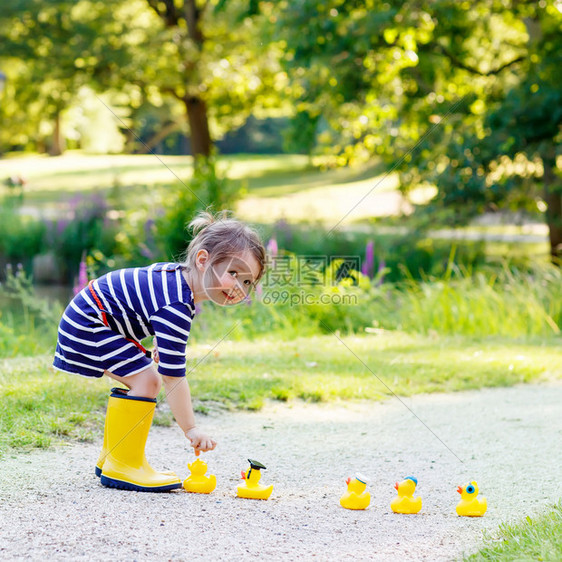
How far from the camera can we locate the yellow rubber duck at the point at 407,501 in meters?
2.89

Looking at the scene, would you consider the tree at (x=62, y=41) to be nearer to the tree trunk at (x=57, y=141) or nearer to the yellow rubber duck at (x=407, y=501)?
the yellow rubber duck at (x=407, y=501)

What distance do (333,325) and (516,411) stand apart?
94.5 inches

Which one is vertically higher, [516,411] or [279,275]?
[279,275]

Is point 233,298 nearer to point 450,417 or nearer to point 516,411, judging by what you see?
point 450,417

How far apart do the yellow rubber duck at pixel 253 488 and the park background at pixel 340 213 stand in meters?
1.02

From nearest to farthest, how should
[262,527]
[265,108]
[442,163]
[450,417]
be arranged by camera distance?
[262,527] → [450,417] → [442,163] → [265,108]

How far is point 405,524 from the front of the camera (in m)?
2.79

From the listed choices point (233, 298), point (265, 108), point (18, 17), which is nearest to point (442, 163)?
point (233, 298)

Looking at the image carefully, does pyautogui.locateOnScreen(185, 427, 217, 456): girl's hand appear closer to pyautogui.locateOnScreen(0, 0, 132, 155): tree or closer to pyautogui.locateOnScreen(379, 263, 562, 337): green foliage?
pyautogui.locateOnScreen(379, 263, 562, 337): green foliage

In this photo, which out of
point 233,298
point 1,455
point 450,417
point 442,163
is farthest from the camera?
point 442,163

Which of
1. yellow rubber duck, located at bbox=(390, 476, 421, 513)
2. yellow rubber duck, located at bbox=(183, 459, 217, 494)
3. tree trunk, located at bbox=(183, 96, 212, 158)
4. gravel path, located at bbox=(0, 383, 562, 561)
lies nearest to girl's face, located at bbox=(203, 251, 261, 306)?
yellow rubber duck, located at bbox=(183, 459, 217, 494)

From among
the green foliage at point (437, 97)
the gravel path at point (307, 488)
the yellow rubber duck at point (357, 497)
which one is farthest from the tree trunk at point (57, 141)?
the yellow rubber duck at point (357, 497)

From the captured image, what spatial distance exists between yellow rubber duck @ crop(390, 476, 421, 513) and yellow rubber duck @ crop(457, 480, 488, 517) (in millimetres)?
161

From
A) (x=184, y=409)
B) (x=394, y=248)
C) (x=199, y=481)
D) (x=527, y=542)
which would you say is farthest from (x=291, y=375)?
(x=394, y=248)
